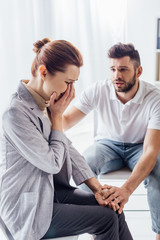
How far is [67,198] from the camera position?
1.31m

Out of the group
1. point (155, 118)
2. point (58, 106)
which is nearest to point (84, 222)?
point (58, 106)

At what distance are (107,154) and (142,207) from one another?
626 mm

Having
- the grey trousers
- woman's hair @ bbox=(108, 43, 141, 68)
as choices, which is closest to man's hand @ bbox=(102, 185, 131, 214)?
the grey trousers

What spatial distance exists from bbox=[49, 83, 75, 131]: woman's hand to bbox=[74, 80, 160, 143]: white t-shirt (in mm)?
664

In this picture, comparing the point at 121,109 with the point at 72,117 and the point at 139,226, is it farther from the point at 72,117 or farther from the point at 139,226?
the point at 139,226

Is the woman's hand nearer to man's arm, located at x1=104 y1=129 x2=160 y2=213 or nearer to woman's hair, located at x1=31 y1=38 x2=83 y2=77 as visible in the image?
woman's hair, located at x1=31 y1=38 x2=83 y2=77

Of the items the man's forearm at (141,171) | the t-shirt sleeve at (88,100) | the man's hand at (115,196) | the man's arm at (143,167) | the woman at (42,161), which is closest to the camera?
the woman at (42,161)

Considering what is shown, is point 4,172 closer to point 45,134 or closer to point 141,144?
point 45,134

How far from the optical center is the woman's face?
120 cm

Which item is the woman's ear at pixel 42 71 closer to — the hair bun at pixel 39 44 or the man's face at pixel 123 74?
the hair bun at pixel 39 44

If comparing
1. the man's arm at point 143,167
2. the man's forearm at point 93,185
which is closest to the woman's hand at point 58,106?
the man's forearm at point 93,185

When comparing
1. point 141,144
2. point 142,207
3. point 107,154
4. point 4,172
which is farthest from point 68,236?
point 142,207

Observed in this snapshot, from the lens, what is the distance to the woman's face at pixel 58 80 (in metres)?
1.20

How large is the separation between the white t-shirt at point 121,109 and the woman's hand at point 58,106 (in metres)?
0.66
